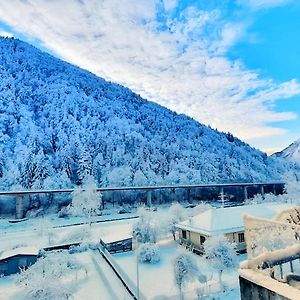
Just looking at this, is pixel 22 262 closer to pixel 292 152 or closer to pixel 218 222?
pixel 218 222

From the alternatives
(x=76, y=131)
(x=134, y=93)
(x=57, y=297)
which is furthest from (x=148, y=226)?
(x=134, y=93)

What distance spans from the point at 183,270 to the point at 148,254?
6.74 meters

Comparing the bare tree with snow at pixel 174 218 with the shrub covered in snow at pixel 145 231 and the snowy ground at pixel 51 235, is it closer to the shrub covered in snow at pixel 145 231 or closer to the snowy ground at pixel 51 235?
the shrub covered in snow at pixel 145 231

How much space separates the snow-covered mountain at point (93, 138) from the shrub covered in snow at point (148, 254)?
4732cm

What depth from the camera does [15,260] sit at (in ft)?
71.9

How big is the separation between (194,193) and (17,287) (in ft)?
189

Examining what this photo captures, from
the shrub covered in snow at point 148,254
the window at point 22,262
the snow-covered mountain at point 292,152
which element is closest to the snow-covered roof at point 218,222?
the shrub covered in snow at point 148,254

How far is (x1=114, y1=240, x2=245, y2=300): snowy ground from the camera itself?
16.1m

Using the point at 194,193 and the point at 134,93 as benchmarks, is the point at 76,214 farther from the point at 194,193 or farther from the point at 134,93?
the point at 134,93

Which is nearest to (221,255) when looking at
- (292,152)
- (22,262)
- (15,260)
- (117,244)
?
(117,244)

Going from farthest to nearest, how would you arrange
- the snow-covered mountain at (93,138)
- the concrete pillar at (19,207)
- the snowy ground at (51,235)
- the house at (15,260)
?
1. the snow-covered mountain at (93,138)
2. the concrete pillar at (19,207)
3. the snowy ground at (51,235)
4. the house at (15,260)

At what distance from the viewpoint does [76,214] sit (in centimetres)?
4819

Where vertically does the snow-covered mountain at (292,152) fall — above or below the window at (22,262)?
above

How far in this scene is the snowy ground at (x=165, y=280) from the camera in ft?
52.7
